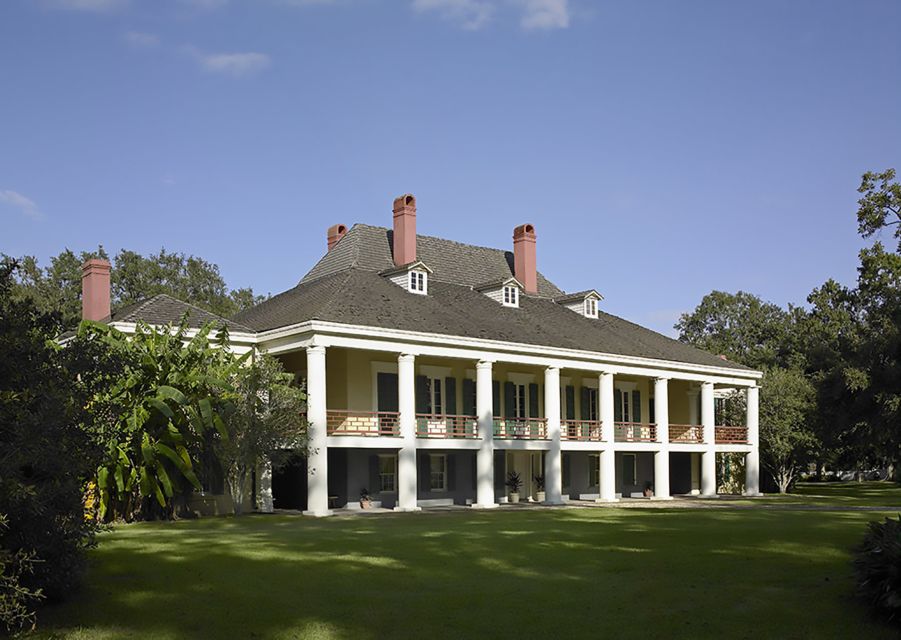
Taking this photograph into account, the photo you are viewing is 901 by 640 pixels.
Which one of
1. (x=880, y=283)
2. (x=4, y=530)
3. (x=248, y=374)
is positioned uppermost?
(x=880, y=283)

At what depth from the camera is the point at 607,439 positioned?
122 ft

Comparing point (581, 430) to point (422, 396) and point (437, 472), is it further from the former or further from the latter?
point (422, 396)

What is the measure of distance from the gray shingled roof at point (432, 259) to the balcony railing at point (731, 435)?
911cm

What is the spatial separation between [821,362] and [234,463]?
56.7 ft

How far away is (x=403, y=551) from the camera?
55.9ft

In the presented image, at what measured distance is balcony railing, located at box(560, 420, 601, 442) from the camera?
37344mm

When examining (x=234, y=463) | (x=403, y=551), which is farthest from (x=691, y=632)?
(x=234, y=463)

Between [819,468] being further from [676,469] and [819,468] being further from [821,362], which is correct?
[821,362]

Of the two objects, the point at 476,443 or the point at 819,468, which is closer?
the point at 476,443

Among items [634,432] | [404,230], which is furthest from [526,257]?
[634,432]

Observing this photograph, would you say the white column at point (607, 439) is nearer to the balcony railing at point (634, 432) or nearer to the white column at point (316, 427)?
the balcony railing at point (634, 432)

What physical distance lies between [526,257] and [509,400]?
7.96 m

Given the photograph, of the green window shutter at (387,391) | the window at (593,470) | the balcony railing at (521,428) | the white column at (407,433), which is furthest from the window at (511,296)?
the white column at (407,433)

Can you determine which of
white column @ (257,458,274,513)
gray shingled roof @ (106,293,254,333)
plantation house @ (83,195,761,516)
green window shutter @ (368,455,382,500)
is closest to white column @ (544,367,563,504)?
plantation house @ (83,195,761,516)
